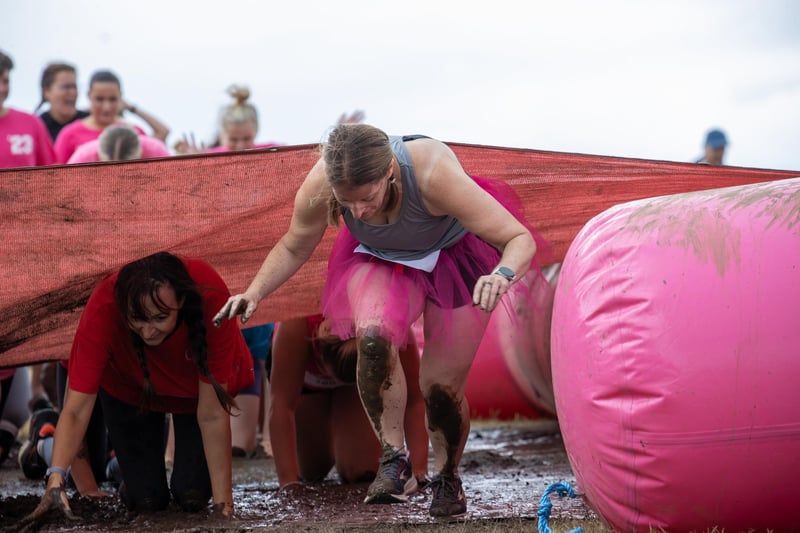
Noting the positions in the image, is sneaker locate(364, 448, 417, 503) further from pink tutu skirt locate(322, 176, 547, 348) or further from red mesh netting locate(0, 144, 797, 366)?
red mesh netting locate(0, 144, 797, 366)

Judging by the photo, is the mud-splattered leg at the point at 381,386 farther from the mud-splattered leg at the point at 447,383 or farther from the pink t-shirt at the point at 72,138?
the pink t-shirt at the point at 72,138

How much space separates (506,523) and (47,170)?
1.96 meters

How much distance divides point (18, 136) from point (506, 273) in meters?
3.95

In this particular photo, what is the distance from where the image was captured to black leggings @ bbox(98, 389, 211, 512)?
13.8ft

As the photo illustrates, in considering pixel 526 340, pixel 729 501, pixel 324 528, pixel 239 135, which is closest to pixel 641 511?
pixel 729 501

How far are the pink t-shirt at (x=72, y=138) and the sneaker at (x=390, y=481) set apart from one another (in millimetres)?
3986

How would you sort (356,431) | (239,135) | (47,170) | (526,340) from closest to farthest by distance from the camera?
(47,170), (356,431), (239,135), (526,340)

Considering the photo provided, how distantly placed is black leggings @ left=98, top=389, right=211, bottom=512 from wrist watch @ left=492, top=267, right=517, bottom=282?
5.73 ft

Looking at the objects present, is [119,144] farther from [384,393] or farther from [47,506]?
[384,393]

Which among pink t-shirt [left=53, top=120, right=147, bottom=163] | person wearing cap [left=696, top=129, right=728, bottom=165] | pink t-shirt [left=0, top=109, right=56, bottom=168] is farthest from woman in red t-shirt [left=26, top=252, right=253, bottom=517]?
person wearing cap [left=696, top=129, right=728, bottom=165]

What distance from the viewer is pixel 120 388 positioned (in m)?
4.25

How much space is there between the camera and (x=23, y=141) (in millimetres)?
6094

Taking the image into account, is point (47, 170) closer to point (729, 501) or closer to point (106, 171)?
point (106, 171)

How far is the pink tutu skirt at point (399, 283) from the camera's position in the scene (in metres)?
3.44
